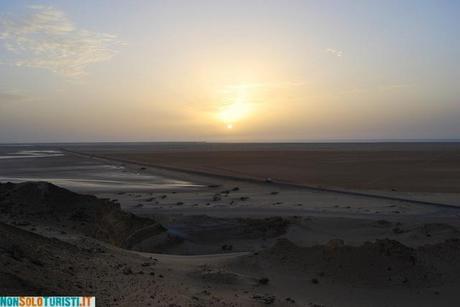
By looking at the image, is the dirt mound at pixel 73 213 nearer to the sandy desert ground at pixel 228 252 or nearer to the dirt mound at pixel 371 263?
the sandy desert ground at pixel 228 252

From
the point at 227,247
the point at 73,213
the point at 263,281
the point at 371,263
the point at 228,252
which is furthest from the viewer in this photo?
the point at 73,213

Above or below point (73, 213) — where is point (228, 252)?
below

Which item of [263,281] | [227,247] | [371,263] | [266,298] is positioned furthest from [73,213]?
[371,263]

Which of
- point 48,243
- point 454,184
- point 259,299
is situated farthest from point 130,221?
point 454,184

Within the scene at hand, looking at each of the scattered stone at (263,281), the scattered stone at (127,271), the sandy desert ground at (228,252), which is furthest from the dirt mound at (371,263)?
the scattered stone at (127,271)

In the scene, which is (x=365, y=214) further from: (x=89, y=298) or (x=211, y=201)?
(x=89, y=298)

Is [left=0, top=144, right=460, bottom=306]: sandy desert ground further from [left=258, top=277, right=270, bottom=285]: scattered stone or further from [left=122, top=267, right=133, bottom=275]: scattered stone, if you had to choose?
[left=258, top=277, right=270, bottom=285]: scattered stone

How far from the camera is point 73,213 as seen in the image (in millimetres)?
13195

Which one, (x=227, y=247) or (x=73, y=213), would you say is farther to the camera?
(x=73, y=213)

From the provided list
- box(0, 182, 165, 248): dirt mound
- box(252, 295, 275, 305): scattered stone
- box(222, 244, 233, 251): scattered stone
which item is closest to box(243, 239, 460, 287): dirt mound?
box(252, 295, 275, 305): scattered stone

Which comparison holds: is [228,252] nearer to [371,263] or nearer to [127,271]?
[371,263]

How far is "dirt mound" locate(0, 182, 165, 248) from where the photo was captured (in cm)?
1229

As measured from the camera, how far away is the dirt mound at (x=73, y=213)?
12.3 meters

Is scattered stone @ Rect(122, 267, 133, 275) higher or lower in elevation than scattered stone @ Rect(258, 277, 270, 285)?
higher
